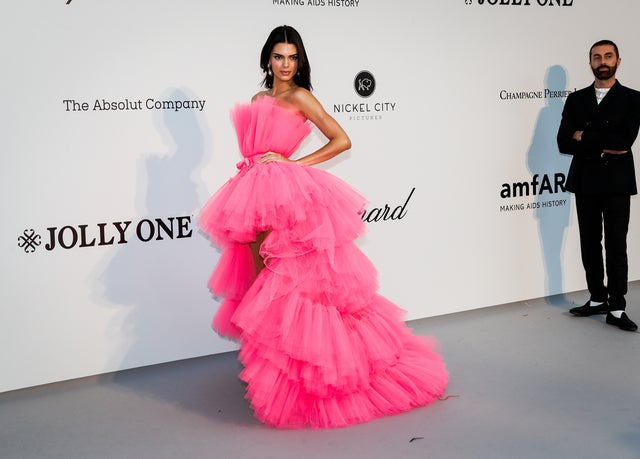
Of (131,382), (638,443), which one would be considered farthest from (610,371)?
(131,382)

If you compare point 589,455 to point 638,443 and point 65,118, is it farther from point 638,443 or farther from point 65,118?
point 65,118

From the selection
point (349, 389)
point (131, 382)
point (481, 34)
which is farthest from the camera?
point (481, 34)

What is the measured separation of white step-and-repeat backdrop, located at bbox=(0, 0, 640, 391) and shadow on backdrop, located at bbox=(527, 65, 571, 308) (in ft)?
0.04

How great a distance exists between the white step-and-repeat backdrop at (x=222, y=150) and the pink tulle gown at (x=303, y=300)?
1.07 meters

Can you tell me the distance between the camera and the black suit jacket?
453cm

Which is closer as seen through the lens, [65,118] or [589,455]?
[589,455]

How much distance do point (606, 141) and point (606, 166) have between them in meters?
0.17

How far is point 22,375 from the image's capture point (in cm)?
390

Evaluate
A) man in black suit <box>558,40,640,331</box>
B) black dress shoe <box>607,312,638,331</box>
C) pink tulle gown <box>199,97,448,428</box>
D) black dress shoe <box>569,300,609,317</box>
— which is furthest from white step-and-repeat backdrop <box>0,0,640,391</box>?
pink tulle gown <box>199,97,448,428</box>

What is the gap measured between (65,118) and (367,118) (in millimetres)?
1993

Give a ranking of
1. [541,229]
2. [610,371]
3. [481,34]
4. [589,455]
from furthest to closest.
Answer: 1. [541,229]
2. [481,34]
3. [610,371]
4. [589,455]

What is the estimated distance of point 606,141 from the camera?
4516 mm

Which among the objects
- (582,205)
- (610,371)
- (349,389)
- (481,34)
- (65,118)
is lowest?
(610,371)

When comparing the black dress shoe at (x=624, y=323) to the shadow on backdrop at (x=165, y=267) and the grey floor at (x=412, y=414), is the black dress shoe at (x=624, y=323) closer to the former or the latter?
the grey floor at (x=412, y=414)
